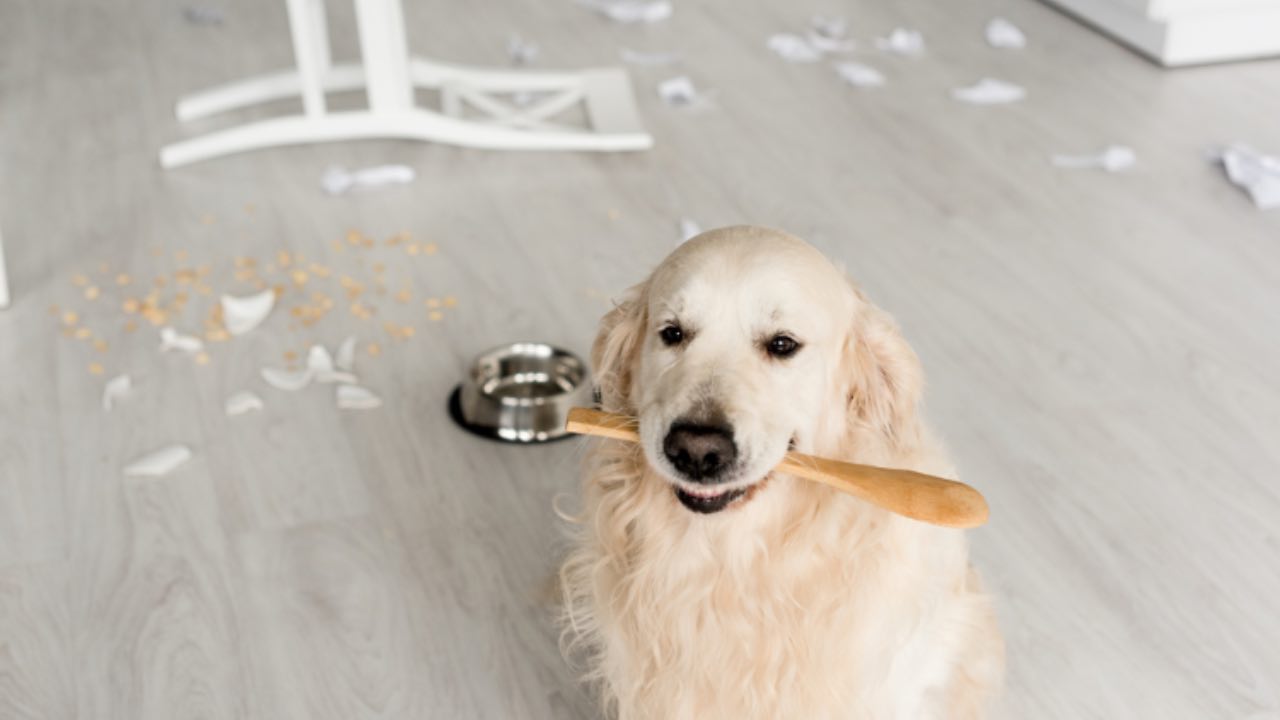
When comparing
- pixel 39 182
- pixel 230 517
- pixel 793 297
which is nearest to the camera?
pixel 793 297

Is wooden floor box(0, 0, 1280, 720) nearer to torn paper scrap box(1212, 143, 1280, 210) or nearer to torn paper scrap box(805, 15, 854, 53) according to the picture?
torn paper scrap box(1212, 143, 1280, 210)

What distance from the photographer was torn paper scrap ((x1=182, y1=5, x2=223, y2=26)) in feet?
13.9

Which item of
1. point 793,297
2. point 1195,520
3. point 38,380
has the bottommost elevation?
point 1195,520

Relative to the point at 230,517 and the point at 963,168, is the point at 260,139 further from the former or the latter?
the point at 963,168

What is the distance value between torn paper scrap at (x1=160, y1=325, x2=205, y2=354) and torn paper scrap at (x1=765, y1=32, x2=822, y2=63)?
2.20 meters

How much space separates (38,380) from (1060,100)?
2.84m

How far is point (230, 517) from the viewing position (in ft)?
7.11

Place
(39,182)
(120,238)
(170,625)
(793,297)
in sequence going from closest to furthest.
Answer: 1. (793,297)
2. (170,625)
3. (120,238)
4. (39,182)

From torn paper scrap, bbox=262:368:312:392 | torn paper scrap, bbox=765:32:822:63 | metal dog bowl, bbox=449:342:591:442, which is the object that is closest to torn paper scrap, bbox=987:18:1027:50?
torn paper scrap, bbox=765:32:822:63

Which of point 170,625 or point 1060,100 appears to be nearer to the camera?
point 170,625

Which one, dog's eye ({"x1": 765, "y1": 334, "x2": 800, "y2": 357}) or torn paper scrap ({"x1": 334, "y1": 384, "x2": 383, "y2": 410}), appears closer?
dog's eye ({"x1": 765, "y1": 334, "x2": 800, "y2": 357})

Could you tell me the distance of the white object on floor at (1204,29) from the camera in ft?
12.7

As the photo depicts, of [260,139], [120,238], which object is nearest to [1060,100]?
[260,139]

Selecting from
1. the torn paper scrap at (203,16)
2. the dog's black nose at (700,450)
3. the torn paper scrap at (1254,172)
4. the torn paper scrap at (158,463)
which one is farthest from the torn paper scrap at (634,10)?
the dog's black nose at (700,450)
